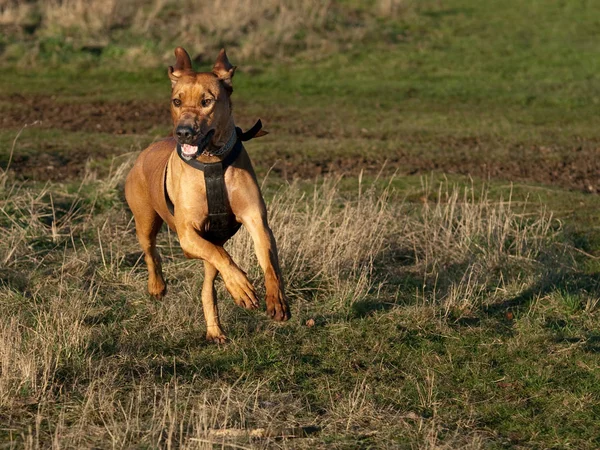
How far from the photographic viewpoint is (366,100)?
1616cm

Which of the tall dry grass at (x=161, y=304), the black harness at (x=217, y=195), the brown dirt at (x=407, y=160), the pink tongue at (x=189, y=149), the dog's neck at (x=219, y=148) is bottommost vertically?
the brown dirt at (x=407, y=160)

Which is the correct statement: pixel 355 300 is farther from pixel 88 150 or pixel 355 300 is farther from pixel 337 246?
pixel 88 150

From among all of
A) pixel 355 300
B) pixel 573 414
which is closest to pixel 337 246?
pixel 355 300

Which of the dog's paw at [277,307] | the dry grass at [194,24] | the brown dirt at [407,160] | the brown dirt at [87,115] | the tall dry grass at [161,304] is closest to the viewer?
the tall dry grass at [161,304]

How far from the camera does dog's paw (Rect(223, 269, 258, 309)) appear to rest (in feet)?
18.2

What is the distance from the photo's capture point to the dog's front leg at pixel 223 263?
220 inches

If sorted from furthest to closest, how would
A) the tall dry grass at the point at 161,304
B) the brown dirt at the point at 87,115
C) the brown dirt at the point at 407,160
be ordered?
1. the brown dirt at the point at 87,115
2. the brown dirt at the point at 407,160
3. the tall dry grass at the point at 161,304

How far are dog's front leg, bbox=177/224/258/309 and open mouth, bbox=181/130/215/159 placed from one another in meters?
0.49

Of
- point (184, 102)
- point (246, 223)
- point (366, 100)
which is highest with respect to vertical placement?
point (184, 102)

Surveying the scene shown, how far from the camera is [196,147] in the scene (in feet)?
18.3

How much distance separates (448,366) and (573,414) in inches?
35.4

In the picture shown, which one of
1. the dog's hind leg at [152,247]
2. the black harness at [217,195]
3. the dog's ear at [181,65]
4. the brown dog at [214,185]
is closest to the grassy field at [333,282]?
the dog's hind leg at [152,247]

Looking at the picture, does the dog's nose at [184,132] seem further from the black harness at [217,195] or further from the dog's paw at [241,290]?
the dog's paw at [241,290]

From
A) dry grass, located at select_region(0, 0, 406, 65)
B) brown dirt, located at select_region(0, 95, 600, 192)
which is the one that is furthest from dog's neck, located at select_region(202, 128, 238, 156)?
dry grass, located at select_region(0, 0, 406, 65)
